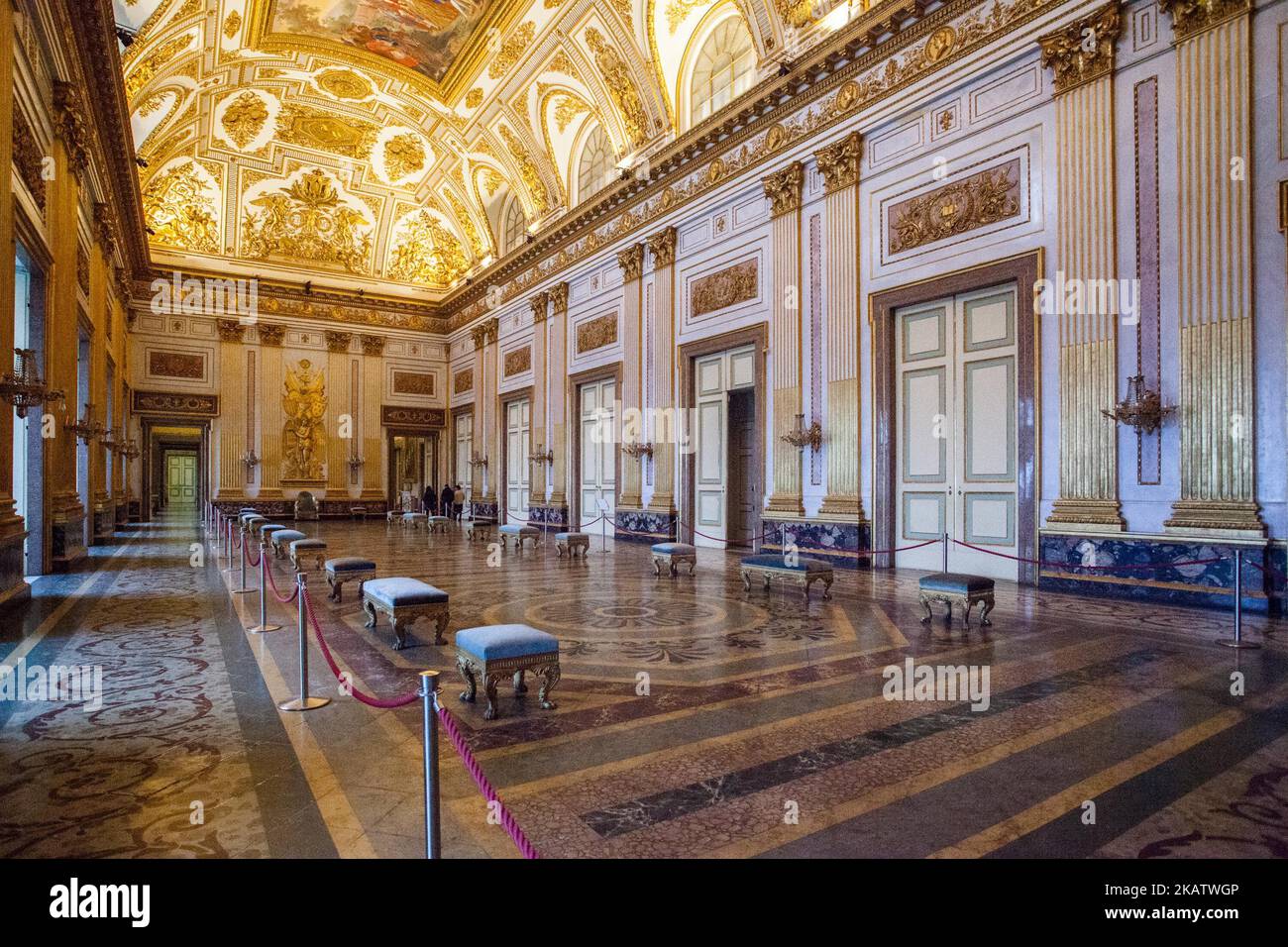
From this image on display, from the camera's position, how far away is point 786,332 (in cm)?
1144

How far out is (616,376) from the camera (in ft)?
51.2

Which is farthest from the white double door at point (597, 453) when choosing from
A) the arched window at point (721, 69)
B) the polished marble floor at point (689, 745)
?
the polished marble floor at point (689, 745)

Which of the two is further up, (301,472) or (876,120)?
(876,120)

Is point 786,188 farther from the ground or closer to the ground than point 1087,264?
farther from the ground

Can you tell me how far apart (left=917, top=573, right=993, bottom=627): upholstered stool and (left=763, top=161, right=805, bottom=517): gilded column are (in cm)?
467

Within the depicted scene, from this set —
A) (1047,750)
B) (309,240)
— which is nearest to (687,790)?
(1047,750)

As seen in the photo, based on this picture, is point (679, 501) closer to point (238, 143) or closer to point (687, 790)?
point (687, 790)

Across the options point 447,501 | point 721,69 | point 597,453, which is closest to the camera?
point 721,69

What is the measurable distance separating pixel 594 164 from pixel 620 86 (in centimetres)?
248

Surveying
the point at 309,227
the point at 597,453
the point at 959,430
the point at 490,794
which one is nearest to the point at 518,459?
the point at 597,453

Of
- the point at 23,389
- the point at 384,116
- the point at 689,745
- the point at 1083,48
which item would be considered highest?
the point at 384,116

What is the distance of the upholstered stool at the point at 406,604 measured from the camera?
5.31 metres

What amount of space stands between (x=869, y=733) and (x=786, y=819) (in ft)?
3.53

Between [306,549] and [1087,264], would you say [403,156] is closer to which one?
[306,549]
